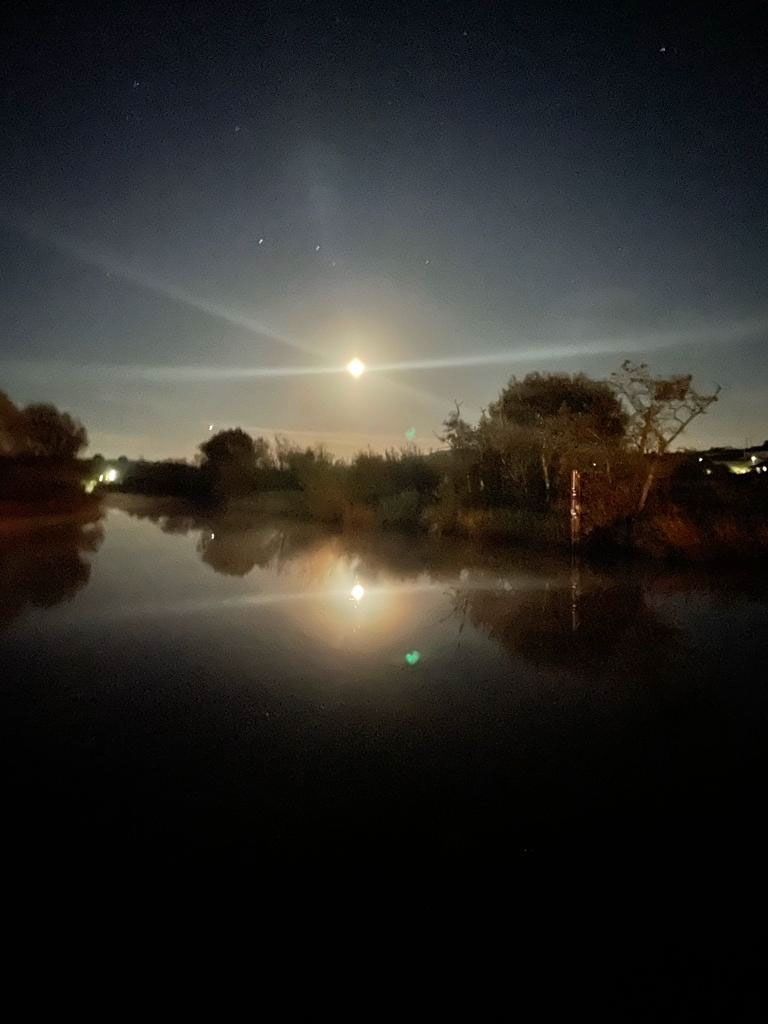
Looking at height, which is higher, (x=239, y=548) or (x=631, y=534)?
(x=631, y=534)

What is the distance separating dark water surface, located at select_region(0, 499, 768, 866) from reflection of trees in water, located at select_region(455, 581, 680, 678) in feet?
0.18

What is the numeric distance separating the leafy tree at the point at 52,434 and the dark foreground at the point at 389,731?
5822 cm

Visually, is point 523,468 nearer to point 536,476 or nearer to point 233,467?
point 536,476

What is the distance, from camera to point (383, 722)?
21.4 ft

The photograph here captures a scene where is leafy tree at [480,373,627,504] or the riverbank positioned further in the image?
leafy tree at [480,373,627,504]

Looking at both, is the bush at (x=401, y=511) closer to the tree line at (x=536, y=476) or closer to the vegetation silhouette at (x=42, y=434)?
the tree line at (x=536, y=476)

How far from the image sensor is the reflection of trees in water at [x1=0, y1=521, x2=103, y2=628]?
12.0 meters

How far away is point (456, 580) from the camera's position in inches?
595

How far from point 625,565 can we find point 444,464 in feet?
44.5

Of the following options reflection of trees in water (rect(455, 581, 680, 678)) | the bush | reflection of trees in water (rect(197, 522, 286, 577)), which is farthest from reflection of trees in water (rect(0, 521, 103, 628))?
the bush

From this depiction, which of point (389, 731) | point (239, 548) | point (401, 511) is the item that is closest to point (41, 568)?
point (239, 548)

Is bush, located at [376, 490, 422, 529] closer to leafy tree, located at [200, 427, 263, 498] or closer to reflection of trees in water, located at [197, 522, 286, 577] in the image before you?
reflection of trees in water, located at [197, 522, 286, 577]

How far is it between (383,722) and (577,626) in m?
4.72

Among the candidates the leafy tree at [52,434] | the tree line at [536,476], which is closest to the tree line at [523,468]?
the tree line at [536,476]
